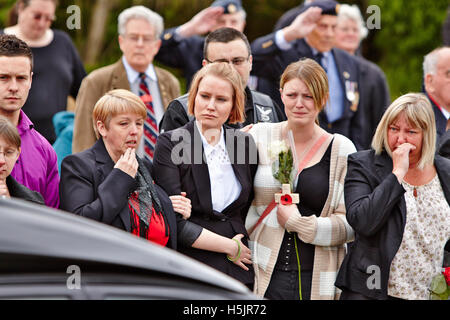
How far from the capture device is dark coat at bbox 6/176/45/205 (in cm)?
409

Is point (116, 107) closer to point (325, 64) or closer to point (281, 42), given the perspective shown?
point (281, 42)

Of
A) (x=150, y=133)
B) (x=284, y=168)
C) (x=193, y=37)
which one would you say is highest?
(x=193, y=37)

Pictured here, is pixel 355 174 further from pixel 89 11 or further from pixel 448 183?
pixel 89 11

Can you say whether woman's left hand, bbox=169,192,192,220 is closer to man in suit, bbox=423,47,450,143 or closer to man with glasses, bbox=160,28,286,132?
man with glasses, bbox=160,28,286,132

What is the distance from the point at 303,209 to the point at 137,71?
2428mm

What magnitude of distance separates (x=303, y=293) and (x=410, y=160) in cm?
100

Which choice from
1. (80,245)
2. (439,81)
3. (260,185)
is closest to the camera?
(80,245)

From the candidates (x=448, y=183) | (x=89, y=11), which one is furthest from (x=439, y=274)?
(x=89, y=11)

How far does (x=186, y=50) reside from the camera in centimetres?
714

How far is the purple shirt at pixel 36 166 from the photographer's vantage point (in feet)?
14.5

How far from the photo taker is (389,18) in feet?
42.2

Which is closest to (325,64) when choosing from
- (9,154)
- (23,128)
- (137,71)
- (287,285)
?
(137,71)

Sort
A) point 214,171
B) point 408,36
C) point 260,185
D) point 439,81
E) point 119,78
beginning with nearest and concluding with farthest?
1. point 214,171
2. point 260,185
3. point 439,81
4. point 119,78
5. point 408,36

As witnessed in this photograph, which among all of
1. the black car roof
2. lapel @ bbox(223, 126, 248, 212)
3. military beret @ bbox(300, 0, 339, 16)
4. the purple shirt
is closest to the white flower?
lapel @ bbox(223, 126, 248, 212)
